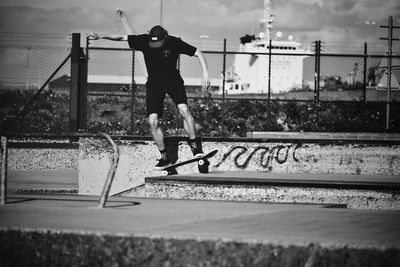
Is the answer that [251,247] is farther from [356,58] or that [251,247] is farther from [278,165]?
[356,58]

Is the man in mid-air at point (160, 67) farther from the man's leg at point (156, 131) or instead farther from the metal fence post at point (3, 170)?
the metal fence post at point (3, 170)

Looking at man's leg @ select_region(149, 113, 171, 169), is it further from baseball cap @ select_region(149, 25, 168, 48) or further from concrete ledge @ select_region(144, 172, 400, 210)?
concrete ledge @ select_region(144, 172, 400, 210)

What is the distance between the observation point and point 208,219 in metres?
6.67

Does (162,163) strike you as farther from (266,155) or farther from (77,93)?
(77,93)

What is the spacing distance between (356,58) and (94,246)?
1717cm

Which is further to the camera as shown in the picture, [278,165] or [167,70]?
[278,165]

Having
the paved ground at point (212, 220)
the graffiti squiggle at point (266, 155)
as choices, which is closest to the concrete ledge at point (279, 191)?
the paved ground at point (212, 220)

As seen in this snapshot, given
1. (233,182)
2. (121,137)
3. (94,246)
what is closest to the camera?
(94,246)

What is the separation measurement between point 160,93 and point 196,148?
1026mm

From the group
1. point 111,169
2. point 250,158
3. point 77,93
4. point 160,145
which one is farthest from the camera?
point 77,93

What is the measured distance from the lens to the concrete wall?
42.2 ft

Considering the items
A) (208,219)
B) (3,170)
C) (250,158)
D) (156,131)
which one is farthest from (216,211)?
(250,158)

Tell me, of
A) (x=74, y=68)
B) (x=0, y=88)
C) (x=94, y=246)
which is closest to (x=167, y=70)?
(x=74, y=68)

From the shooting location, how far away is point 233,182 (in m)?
10.0
